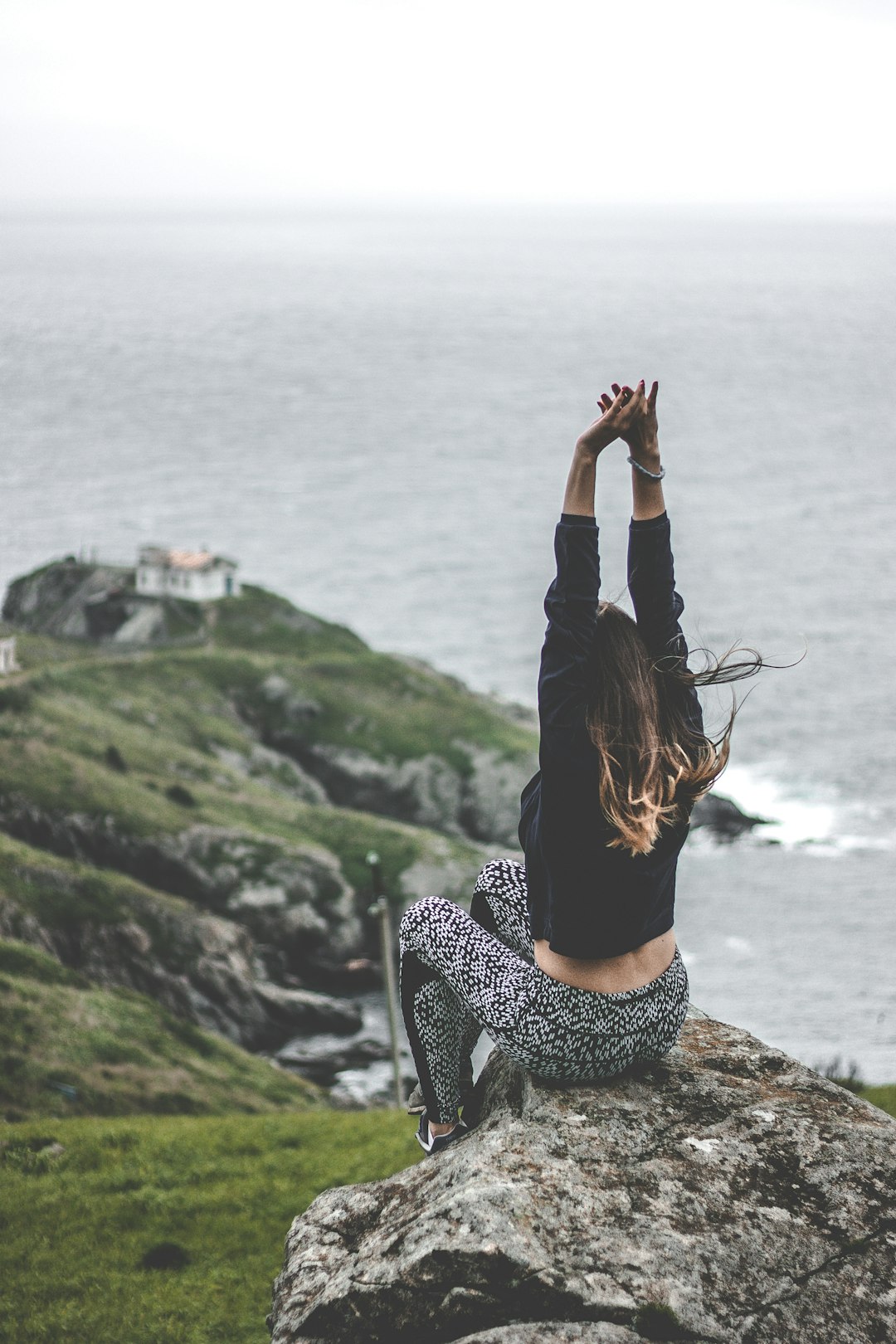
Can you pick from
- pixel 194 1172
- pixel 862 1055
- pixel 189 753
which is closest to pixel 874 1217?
pixel 194 1172

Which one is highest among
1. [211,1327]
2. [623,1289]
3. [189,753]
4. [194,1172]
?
[623,1289]

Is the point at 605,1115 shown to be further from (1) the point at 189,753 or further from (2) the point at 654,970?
(1) the point at 189,753

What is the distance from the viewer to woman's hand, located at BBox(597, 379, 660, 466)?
23.1ft

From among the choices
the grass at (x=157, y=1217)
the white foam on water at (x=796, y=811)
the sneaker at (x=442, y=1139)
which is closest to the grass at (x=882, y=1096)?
the grass at (x=157, y=1217)

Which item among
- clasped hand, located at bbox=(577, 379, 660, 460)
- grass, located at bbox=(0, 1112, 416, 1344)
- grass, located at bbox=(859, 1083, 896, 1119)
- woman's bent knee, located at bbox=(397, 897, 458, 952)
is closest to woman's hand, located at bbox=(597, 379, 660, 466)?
clasped hand, located at bbox=(577, 379, 660, 460)

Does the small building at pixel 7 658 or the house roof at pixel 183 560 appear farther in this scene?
the house roof at pixel 183 560

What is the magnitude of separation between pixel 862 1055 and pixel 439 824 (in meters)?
37.6

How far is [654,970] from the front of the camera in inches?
301

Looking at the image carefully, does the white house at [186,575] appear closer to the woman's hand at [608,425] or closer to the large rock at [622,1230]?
the large rock at [622,1230]

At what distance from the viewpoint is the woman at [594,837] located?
6.95 m

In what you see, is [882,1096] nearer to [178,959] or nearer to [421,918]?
[421,918]

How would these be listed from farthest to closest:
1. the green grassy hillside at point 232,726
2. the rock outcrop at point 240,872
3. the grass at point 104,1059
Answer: the green grassy hillside at point 232,726
the rock outcrop at point 240,872
the grass at point 104,1059

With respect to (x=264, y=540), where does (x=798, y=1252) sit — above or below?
above

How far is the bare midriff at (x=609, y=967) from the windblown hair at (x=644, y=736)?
791 millimetres
